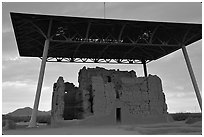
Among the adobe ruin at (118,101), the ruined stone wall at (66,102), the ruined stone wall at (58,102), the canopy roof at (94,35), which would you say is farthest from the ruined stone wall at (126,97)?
the canopy roof at (94,35)

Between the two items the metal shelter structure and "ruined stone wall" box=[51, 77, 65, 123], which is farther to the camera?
"ruined stone wall" box=[51, 77, 65, 123]

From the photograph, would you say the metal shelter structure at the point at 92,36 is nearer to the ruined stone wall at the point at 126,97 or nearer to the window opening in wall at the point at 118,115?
the ruined stone wall at the point at 126,97

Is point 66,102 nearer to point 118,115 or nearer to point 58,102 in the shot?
point 58,102

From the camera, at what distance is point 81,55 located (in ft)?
100

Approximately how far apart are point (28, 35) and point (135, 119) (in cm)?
1100

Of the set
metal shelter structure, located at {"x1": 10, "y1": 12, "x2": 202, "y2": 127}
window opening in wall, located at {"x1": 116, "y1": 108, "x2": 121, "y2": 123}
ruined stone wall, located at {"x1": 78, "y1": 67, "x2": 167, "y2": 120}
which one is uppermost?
metal shelter structure, located at {"x1": 10, "y1": 12, "x2": 202, "y2": 127}

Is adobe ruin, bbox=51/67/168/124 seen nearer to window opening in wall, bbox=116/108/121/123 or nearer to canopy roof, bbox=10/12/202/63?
window opening in wall, bbox=116/108/121/123

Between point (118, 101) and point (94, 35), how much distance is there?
609 cm

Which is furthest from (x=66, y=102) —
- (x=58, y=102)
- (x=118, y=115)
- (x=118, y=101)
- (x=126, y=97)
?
(x=126, y=97)

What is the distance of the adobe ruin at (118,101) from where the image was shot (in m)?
21.3

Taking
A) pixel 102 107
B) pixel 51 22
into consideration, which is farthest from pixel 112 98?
pixel 51 22

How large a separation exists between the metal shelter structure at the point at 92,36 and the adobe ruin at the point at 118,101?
9.18ft

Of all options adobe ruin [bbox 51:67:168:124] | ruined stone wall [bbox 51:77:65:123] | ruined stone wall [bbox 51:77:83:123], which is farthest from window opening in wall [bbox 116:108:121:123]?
ruined stone wall [bbox 51:77:65:123]

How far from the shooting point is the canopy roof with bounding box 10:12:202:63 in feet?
66.1
